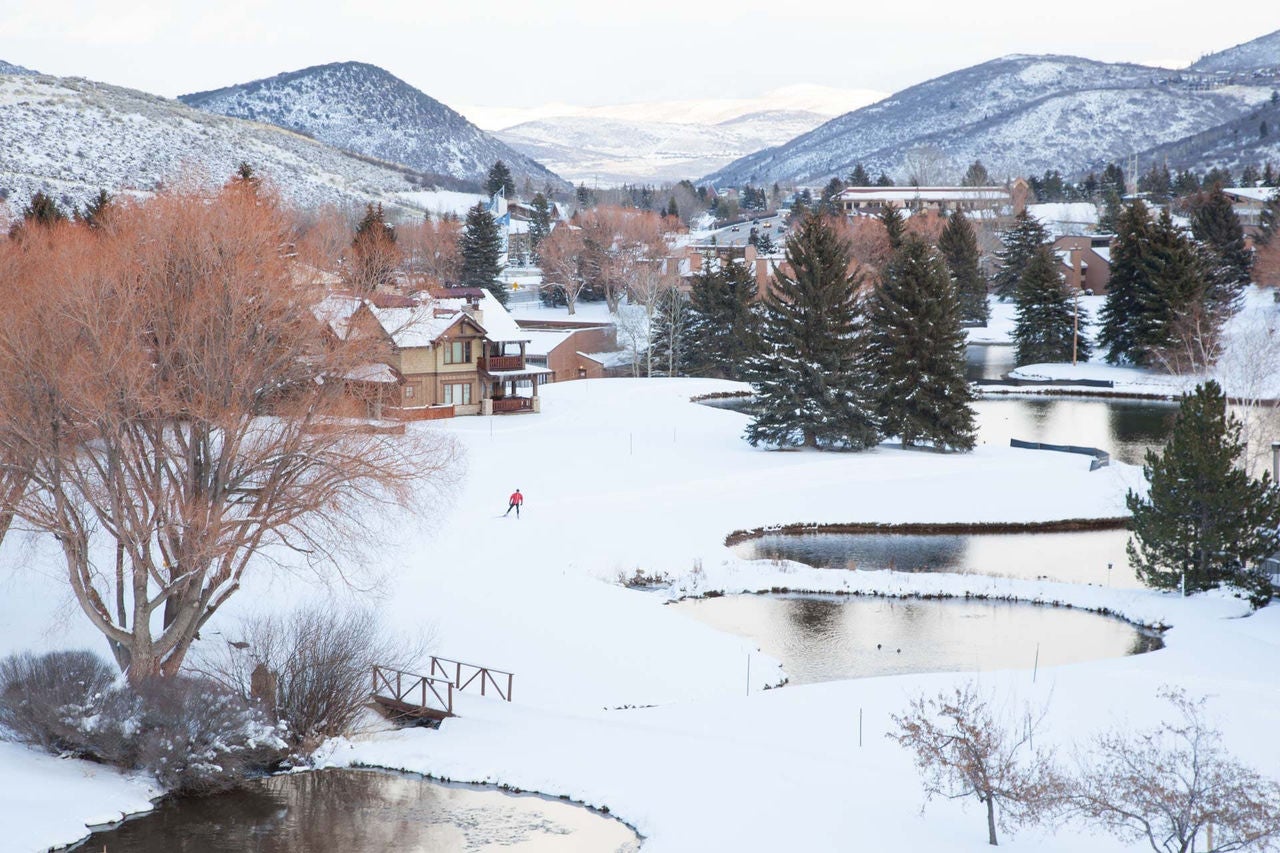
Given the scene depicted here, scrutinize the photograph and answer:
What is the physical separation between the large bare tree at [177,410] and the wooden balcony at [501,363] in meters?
31.7

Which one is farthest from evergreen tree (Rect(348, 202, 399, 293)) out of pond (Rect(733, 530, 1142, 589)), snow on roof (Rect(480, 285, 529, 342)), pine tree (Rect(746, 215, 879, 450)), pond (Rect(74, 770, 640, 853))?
pond (Rect(74, 770, 640, 853))

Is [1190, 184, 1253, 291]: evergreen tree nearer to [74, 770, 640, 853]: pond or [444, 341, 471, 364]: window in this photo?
[444, 341, 471, 364]: window

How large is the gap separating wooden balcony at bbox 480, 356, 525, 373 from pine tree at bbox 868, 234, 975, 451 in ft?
49.5

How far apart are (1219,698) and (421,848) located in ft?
44.5

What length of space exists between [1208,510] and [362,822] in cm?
1954

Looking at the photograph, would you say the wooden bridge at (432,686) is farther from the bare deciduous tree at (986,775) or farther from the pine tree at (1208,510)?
the pine tree at (1208,510)

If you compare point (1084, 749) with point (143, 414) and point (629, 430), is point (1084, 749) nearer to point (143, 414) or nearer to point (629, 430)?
point (143, 414)

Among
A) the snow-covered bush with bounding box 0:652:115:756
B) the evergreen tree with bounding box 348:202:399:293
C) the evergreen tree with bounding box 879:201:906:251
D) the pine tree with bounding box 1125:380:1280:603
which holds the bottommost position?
the snow-covered bush with bounding box 0:652:115:756

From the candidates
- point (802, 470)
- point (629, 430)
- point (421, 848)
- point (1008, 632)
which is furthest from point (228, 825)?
point (629, 430)

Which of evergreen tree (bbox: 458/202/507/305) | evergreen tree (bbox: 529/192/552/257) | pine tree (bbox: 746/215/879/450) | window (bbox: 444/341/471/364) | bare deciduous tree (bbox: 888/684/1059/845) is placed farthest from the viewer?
evergreen tree (bbox: 529/192/552/257)

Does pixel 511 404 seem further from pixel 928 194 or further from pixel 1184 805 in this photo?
pixel 928 194

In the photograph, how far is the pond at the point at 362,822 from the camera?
17.9 metres

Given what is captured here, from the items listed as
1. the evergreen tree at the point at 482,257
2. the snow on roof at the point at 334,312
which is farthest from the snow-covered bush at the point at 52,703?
the evergreen tree at the point at 482,257

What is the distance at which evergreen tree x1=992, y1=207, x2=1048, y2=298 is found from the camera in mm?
97312
